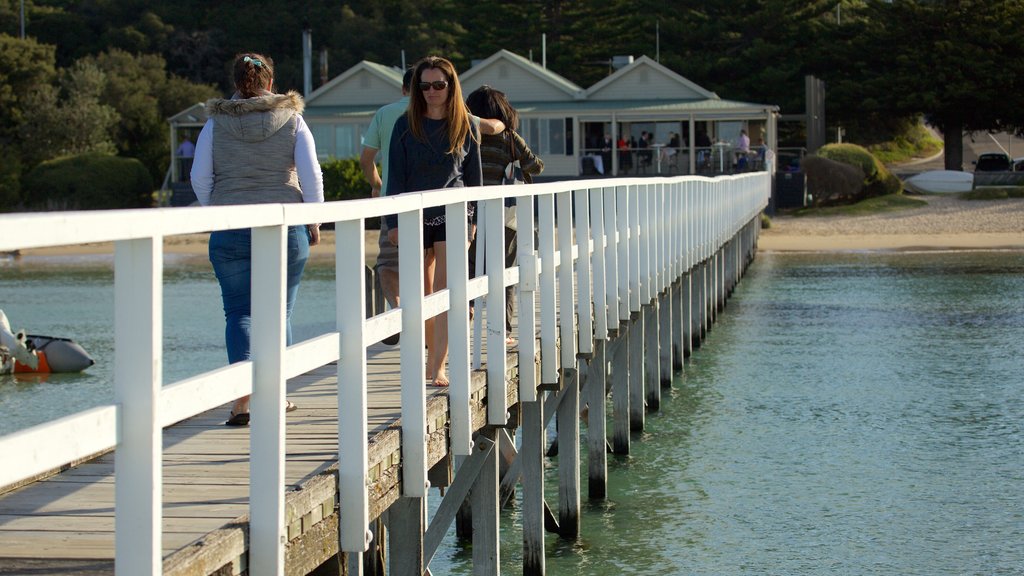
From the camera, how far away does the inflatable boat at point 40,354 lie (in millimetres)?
19922

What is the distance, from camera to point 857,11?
71.2 m

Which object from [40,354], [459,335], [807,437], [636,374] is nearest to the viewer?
[459,335]

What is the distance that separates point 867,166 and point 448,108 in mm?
45659

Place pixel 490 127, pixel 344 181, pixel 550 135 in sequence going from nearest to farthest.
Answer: pixel 490 127, pixel 344 181, pixel 550 135

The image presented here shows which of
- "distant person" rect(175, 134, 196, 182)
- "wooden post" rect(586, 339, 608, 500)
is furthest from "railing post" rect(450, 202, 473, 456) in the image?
"distant person" rect(175, 134, 196, 182)

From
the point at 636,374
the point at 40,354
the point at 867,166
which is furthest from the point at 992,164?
the point at 636,374

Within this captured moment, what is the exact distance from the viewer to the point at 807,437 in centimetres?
1441

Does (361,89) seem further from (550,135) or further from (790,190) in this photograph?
(790,190)

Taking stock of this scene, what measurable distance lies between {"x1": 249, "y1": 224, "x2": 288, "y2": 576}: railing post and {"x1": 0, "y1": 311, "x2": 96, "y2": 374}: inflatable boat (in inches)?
644

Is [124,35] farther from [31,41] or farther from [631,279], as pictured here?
[631,279]

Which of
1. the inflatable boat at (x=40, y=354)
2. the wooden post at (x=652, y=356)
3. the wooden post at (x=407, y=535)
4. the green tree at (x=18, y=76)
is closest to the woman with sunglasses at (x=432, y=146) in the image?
the wooden post at (x=407, y=535)

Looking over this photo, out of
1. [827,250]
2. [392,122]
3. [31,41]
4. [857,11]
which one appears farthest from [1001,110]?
[392,122]

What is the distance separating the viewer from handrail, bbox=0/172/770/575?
10.6 ft

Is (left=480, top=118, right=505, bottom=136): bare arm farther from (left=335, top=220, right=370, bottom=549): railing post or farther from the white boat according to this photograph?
the white boat
